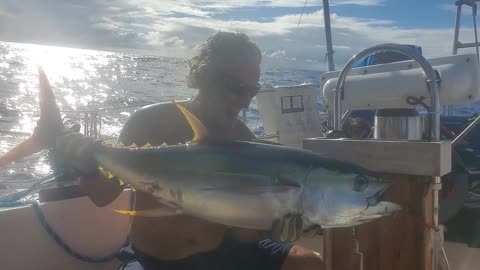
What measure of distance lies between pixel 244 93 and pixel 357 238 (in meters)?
0.89

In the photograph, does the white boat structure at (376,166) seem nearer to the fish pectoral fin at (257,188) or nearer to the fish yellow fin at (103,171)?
the fish pectoral fin at (257,188)

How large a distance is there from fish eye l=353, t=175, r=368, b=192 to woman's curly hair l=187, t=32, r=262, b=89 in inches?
38.3

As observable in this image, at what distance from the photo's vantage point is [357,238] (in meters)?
2.16

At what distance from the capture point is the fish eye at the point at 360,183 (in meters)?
1.51

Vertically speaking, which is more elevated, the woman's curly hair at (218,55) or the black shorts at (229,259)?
the woman's curly hair at (218,55)

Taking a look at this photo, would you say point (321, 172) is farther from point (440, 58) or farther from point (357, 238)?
point (440, 58)

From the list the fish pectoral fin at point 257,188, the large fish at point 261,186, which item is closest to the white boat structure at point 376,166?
the large fish at point 261,186

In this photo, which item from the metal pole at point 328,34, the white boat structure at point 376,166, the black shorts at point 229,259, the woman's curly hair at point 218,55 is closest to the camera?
the white boat structure at point 376,166

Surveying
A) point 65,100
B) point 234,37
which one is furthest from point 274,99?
point 65,100

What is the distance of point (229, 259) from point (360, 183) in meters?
0.99

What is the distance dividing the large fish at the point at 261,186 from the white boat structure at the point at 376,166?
0.50 m

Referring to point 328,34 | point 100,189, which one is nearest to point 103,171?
point 100,189

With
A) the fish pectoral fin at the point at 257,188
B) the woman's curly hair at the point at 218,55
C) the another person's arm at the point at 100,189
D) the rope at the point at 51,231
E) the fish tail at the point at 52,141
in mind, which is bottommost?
the rope at the point at 51,231

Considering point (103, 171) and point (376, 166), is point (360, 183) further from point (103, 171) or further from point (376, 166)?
point (103, 171)
